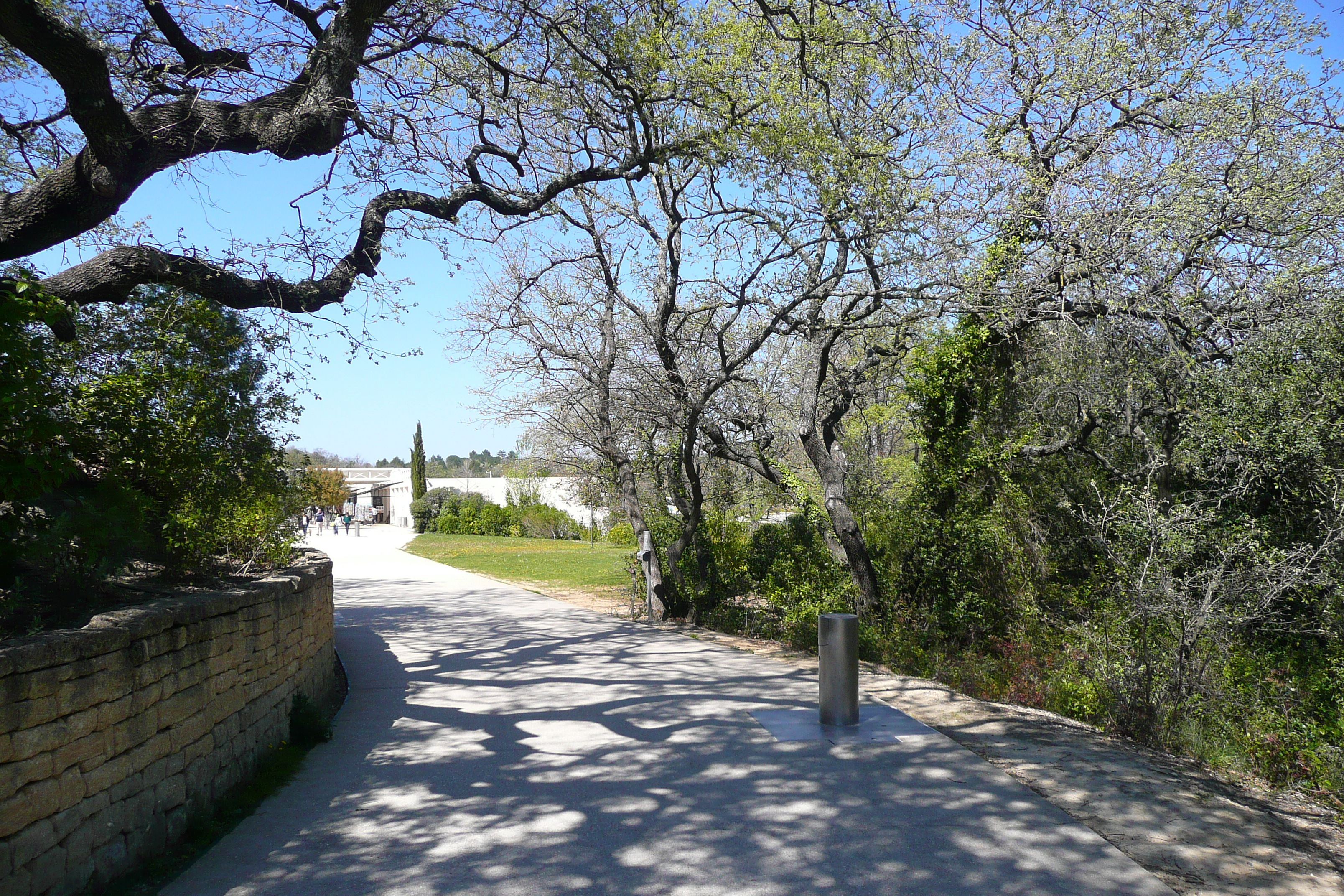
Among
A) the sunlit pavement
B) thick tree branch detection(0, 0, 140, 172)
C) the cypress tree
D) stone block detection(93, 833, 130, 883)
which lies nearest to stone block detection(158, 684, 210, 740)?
stone block detection(93, 833, 130, 883)

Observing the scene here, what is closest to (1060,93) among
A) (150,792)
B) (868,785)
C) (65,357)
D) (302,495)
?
(868,785)

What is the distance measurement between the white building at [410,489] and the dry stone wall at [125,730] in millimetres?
14020

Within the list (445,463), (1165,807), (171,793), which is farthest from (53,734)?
(445,463)

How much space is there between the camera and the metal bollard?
7.52m

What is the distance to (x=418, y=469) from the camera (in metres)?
62.9

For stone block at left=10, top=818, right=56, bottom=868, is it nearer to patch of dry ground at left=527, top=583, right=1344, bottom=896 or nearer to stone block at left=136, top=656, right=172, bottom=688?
stone block at left=136, top=656, right=172, bottom=688

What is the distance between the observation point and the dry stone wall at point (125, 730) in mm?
3828

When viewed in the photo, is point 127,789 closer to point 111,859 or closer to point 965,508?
point 111,859

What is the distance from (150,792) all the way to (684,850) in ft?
9.57

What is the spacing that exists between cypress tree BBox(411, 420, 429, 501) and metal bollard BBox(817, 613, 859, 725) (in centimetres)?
5733

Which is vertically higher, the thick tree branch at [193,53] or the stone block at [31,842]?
the thick tree branch at [193,53]

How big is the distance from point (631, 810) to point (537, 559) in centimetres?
2485

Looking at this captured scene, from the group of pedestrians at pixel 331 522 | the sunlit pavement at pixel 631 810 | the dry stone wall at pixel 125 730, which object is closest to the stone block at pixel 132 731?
the dry stone wall at pixel 125 730

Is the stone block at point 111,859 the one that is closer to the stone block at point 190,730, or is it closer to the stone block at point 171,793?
the stone block at point 171,793
